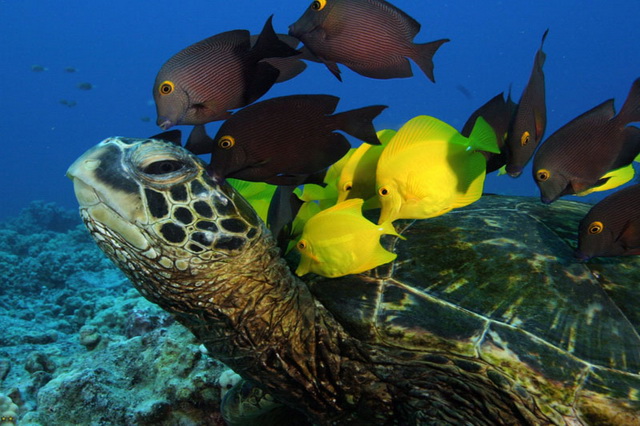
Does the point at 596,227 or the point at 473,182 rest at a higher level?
the point at 473,182

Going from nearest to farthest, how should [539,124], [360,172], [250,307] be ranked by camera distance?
[539,124], [250,307], [360,172]

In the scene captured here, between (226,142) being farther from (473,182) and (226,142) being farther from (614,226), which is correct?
(614,226)

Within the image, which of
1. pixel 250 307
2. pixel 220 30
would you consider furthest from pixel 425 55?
pixel 220 30

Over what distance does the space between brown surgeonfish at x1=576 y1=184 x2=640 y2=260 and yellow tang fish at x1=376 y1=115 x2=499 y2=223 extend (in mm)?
431

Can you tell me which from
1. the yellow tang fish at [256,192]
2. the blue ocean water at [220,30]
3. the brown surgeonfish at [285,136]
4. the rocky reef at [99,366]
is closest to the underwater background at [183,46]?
the blue ocean water at [220,30]

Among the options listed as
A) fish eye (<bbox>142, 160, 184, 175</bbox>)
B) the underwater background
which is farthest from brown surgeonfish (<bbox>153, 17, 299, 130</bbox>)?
the underwater background

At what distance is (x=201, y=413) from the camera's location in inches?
90.0

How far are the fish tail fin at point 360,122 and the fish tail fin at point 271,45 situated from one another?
28cm

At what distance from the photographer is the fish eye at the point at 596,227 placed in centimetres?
146

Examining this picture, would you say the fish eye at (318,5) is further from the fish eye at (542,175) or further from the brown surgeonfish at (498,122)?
the fish eye at (542,175)

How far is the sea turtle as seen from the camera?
4.75 ft

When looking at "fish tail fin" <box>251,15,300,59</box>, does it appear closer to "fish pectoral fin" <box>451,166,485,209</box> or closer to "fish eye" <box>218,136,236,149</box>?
"fish eye" <box>218,136,236,149</box>

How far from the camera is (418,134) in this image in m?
1.58

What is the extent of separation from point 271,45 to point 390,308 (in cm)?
113
